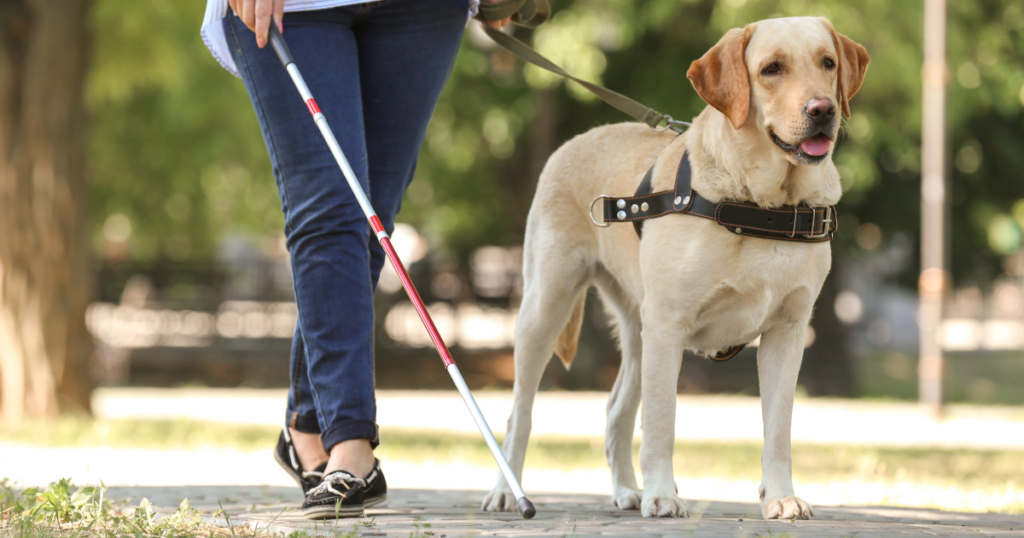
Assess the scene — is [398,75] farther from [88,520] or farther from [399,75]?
[88,520]

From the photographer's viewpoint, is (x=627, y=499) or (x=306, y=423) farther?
(x=627, y=499)

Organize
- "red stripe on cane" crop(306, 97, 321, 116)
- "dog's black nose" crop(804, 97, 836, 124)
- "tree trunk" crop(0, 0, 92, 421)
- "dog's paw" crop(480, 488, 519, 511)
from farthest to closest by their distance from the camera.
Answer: "tree trunk" crop(0, 0, 92, 421) < "dog's paw" crop(480, 488, 519, 511) < "red stripe on cane" crop(306, 97, 321, 116) < "dog's black nose" crop(804, 97, 836, 124)

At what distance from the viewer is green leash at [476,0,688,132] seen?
411 centimetres

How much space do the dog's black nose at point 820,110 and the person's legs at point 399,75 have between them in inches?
51.6

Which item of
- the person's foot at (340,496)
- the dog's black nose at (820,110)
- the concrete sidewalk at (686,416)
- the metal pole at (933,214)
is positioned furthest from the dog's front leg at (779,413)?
the metal pole at (933,214)

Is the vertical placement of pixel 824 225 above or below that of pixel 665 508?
above

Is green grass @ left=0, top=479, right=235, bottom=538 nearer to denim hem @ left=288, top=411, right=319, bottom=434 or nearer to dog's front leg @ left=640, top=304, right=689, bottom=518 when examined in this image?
denim hem @ left=288, top=411, right=319, bottom=434

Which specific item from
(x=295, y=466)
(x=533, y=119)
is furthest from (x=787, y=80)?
(x=533, y=119)

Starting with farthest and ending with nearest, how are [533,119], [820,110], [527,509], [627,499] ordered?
[533,119], [627,499], [820,110], [527,509]

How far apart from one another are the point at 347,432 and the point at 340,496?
0.66 feet

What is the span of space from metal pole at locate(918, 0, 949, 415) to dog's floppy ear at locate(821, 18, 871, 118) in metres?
8.71

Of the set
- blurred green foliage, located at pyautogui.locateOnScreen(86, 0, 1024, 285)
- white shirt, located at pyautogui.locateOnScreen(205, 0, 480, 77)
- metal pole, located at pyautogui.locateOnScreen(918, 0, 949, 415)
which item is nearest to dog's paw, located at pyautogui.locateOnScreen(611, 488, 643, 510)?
white shirt, located at pyautogui.locateOnScreen(205, 0, 480, 77)

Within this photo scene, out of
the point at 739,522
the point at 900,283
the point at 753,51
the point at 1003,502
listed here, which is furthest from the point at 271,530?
the point at 900,283

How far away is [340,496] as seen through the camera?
3.19 metres
